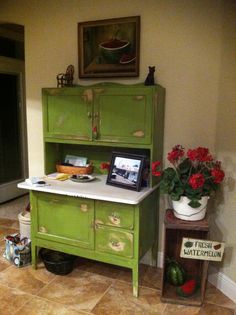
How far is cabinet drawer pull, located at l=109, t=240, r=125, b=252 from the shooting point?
7.34 feet

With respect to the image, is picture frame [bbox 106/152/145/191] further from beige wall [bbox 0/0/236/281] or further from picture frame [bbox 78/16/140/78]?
picture frame [bbox 78/16/140/78]

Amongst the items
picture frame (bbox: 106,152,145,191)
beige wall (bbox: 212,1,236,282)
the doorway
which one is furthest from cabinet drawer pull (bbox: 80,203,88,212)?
the doorway

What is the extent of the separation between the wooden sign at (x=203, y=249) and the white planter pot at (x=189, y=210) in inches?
6.0

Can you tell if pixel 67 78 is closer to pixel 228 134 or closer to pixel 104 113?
pixel 104 113

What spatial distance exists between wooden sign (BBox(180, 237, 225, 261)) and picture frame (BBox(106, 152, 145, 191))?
0.54 metres

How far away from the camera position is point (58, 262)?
253 cm

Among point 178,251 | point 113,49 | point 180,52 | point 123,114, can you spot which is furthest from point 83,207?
point 180,52

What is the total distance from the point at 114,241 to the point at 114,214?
0.69ft

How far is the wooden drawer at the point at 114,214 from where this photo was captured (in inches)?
85.7

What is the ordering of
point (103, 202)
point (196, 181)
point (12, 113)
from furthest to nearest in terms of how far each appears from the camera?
point (12, 113), point (103, 202), point (196, 181)

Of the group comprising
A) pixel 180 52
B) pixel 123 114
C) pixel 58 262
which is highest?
pixel 180 52

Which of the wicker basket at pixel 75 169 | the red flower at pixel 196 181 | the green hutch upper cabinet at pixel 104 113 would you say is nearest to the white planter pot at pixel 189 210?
the red flower at pixel 196 181

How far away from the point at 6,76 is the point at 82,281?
9.92 ft

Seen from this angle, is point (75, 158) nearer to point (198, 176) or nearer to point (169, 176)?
point (169, 176)
